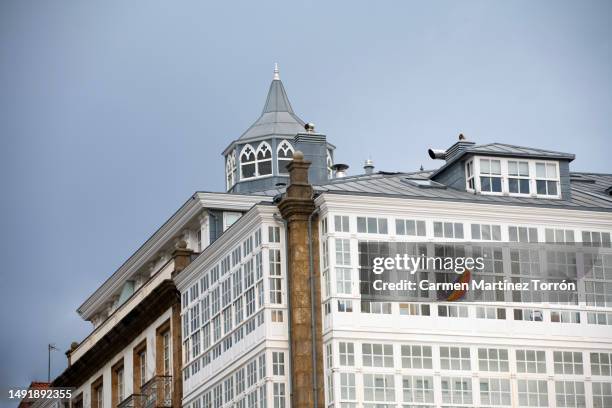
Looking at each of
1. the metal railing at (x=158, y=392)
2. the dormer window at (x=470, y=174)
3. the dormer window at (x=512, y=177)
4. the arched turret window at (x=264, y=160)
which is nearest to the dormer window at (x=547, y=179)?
the dormer window at (x=512, y=177)

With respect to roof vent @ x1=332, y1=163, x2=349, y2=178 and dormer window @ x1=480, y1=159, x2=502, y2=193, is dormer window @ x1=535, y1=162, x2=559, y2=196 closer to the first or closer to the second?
dormer window @ x1=480, y1=159, x2=502, y2=193

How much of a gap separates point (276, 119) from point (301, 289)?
79.1ft

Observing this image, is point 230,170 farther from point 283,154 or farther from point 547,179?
point 547,179

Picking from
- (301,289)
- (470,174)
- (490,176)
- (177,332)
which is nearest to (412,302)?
(301,289)

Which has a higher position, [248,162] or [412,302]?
[248,162]

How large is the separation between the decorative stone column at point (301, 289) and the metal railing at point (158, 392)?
12.0 meters

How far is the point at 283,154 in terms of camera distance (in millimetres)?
77188

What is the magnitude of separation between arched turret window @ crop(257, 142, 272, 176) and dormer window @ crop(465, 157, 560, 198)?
56.8 feet

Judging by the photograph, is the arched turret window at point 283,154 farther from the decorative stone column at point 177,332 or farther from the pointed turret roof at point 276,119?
the decorative stone column at point 177,332

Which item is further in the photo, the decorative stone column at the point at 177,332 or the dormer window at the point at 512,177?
the decorative stone column at the point at 177,332

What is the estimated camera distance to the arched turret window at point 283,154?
76.9m

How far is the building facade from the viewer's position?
182 feet

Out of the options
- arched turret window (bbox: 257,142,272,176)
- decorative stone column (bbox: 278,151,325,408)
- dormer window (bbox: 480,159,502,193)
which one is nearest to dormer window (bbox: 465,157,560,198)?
dormer window (bbox: 480,159,502,193)

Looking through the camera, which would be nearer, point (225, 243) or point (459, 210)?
point (459, 210)
